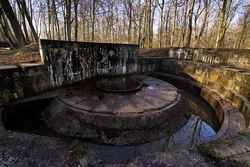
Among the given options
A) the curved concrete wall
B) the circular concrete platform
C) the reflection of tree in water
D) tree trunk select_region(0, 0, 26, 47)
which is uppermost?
tree trunk select_region(0, 0, 26, 47)

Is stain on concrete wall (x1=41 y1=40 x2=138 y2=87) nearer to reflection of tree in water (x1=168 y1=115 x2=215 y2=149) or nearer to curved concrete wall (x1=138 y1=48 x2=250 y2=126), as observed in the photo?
curved concrete wall (x1=138 y1=48 x2=250 y2=126)

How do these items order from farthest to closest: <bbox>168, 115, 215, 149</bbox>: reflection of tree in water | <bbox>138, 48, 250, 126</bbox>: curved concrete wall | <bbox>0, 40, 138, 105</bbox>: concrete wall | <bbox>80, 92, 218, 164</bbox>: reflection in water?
<bbox>138, 48, 250, 126</bbox>: curved concrete wall, <bbox>0, 40, 138, 105</bbox>: concrete wall, <bbox>168, 115, 215, 149</bbox>: reflection of tree in water, <bbox>80, 92, 218, 164</bbox>: reflection in water

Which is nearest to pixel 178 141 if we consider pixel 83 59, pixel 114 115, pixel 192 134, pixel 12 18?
pixel 192 134

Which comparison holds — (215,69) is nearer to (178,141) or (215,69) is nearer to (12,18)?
(178,141)

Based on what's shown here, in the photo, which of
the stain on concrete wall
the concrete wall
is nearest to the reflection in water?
the concrete wall

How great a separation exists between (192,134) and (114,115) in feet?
8.54

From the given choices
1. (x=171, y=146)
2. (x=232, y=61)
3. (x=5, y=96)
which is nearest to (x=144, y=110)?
(x=171, y=146)

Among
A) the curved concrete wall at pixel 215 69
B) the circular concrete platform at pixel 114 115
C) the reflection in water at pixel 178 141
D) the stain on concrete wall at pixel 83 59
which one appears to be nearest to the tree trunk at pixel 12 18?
the stain on concrete wall at pixel 83 59

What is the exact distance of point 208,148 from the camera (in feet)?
6.98

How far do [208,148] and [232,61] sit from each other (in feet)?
24.8

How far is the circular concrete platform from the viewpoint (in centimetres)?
395

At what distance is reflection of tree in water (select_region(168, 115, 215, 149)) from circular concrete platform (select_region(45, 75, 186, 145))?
247 mm

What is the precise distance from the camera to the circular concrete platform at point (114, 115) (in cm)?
395

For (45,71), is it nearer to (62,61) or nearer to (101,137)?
(62,61)
